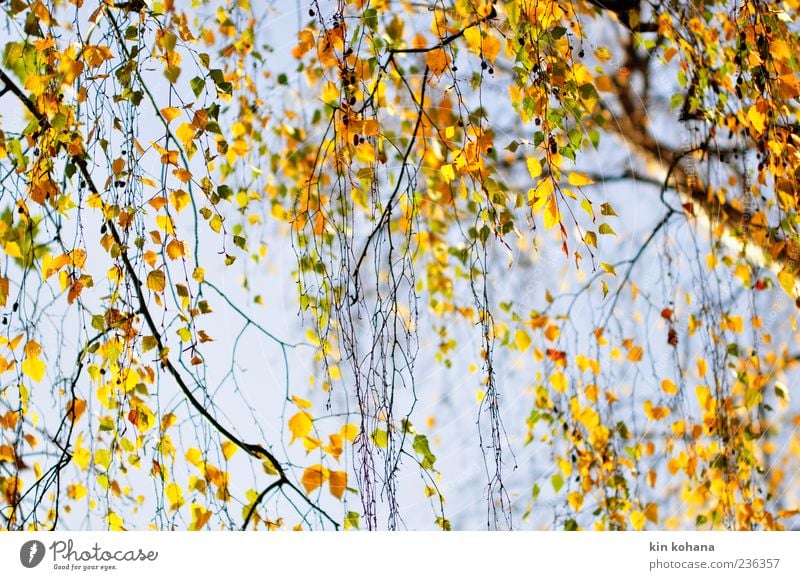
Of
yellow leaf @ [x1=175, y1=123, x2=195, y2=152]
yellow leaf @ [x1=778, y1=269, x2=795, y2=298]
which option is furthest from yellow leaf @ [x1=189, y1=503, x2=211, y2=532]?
yellow leaf @ [x1=778, y1=269, x2=795, y2=298]

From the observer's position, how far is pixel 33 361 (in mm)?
1058

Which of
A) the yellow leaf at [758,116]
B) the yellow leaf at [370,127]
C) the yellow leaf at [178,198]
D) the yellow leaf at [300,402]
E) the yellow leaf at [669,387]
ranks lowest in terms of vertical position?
the yellow leaf at [300,402]

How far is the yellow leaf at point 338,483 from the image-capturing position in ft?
3.65

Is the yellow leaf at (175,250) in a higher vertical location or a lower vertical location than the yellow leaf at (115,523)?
higher

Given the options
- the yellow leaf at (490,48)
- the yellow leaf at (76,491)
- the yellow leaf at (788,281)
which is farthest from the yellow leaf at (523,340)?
the yellow leaf at (76,491)

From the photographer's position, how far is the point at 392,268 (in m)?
1.14

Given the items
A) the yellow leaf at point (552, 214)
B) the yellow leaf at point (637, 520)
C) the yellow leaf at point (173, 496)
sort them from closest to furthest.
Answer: the yellow leaf at point (552, 214)
the yellow leaf at point (173, 496)
the yellow leaf at point (637, 520)

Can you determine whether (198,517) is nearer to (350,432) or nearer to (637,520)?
(350,432)

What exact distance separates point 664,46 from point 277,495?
3.54 feet

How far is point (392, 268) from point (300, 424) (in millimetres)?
264

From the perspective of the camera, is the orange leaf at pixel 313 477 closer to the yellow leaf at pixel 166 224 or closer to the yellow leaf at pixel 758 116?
the yellow leaf at pixel 166 224

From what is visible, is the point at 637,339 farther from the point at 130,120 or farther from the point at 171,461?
the point at 130,120
